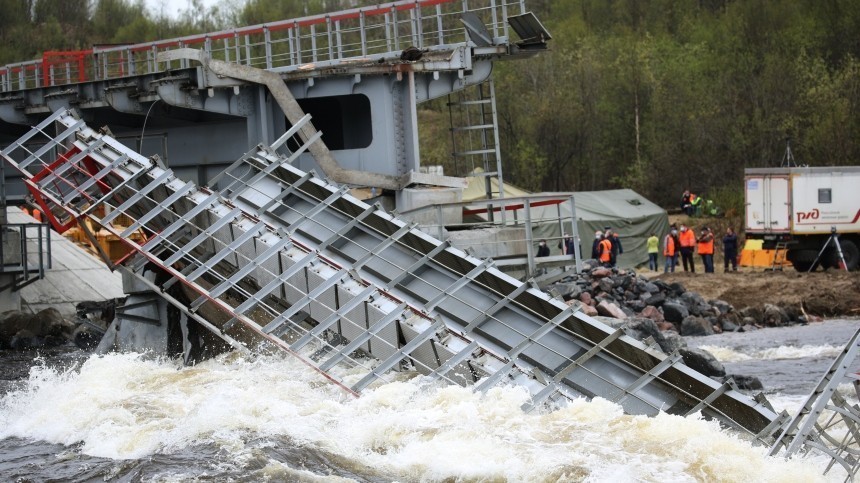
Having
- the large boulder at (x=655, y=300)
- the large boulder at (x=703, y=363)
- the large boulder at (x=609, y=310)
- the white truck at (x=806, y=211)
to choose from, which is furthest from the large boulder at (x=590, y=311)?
the white truck at (x=806, y=211)

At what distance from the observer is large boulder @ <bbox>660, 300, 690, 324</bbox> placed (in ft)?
98.2

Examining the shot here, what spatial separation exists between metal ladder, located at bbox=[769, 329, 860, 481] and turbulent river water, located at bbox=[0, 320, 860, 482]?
0.71 feet

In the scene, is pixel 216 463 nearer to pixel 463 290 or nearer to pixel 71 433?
pixel 71 433

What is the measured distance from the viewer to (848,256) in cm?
3653

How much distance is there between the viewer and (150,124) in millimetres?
26562

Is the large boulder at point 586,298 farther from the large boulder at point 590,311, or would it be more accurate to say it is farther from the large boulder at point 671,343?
the large boulder at point 671,343

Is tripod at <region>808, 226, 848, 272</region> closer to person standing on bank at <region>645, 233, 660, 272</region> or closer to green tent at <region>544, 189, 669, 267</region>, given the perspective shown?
person standing on bank at <region>645, 233, 660, 272</region>

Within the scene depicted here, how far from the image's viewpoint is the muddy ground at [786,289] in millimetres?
31547

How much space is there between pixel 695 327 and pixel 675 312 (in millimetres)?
1074

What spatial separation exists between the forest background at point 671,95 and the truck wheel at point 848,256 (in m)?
11.4

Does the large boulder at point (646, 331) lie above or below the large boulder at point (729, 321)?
above

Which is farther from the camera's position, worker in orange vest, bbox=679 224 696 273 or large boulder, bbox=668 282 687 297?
worker in orange vest, bbox=679 224 696 273

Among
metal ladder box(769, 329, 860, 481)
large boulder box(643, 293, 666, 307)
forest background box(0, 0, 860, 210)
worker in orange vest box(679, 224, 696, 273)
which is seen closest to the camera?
metal ladder box(769, 329, 860, 481)

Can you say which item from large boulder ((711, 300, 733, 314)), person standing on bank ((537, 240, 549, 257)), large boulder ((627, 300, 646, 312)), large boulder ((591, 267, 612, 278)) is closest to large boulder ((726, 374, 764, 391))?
large boulder ((627, 300, 646, 312))
